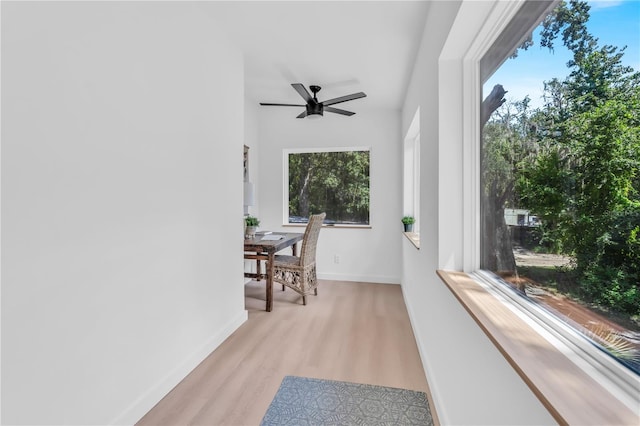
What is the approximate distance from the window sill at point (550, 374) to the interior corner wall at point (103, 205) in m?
1.56

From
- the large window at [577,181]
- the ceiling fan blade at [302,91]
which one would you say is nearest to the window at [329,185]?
the ceiling fan blade at [302,91]

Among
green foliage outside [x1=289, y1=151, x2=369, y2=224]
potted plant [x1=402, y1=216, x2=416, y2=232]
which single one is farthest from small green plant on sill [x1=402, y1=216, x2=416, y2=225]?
green foliage outside [x1=289, y1=151, x2=369, y2=224]

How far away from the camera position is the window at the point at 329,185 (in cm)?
434

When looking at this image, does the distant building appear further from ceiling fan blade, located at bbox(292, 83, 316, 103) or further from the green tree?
ceiling fan blade, located at bbox(292, 83, 316, 103)

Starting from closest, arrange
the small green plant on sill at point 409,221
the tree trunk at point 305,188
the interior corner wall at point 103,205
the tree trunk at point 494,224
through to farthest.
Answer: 1. the interior corner wall at point 103,205
2. the tree trunk at point 494,224
3. the small green plant on sill at point 409,221
4. the tree trunk at point 305,188

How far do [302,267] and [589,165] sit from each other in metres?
2.75

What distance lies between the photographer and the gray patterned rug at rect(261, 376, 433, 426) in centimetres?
155

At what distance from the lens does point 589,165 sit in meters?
0.72

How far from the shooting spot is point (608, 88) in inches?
26.5

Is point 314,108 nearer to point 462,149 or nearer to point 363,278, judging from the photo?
point 462,149

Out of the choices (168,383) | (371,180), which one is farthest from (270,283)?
(371,180)

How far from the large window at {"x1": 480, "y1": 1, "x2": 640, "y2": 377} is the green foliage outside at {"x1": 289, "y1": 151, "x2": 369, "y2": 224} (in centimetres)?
316

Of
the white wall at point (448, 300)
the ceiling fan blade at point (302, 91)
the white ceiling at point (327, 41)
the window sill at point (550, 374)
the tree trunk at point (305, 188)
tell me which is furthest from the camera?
the tree trunk at point (305, 188)

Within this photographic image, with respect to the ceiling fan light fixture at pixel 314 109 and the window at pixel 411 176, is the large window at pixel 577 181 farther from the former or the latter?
the window at pixel 411 176
